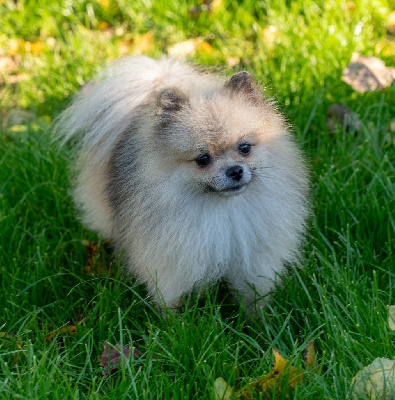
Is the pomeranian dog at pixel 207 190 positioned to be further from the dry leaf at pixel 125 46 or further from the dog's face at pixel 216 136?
the dry leaf at pixel 125 46

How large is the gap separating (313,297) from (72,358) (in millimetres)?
1051

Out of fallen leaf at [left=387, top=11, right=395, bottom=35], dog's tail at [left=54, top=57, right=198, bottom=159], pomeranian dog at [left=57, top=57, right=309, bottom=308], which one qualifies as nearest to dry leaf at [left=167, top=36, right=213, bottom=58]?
fallen leaf at [left=387, top=11, right=395, bottom=35]

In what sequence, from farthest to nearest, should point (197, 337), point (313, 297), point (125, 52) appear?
1. point (125, 52)
2. point (313, 297)
3. point (197, 337)

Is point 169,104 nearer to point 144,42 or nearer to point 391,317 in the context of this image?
point 391,317

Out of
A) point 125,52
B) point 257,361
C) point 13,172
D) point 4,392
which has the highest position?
point 125,52

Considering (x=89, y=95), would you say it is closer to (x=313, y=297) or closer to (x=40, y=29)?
(x=313, y=297)

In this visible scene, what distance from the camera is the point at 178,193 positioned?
101 inches

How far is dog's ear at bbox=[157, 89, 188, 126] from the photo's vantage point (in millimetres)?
2537

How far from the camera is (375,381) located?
2.17m

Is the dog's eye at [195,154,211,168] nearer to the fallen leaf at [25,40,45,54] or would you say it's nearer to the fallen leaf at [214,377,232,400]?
the fallen leaf at [214,377,232,400]

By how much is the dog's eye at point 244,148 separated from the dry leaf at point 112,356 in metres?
0.90

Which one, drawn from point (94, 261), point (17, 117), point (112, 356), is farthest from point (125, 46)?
point (112, 356)

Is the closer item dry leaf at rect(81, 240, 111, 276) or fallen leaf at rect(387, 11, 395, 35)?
dry leaf at rect(81, 240, 111, 276)

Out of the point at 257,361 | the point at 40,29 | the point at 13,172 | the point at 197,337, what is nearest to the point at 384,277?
the point at 257,361
